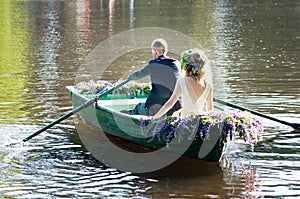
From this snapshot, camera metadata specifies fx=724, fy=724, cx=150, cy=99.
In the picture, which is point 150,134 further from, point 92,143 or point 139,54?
point 139,54

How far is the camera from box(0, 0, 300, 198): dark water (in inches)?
369

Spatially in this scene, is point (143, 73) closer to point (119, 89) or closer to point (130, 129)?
point (130, 129)

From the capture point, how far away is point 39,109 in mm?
13992

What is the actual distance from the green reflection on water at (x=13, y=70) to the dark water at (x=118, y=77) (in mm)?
25

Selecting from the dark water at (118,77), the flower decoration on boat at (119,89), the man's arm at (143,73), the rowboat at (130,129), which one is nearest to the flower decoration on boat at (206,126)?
the rowboat at (130,129)

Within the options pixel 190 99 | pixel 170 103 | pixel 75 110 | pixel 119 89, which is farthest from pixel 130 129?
pixel 119 89

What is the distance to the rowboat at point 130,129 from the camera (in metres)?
9.86

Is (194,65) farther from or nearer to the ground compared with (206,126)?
farther from the ground

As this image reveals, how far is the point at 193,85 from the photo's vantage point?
10008mm

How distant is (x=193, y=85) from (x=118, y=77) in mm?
7948

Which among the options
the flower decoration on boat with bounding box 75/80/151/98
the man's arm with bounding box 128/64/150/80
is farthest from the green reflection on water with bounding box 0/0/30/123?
the man's arm with bounding box 128/64/150/80

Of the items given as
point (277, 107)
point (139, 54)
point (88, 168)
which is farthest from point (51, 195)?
point (139, 54)

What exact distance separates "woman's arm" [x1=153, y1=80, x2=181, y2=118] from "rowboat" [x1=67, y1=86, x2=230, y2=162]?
1.06 ft

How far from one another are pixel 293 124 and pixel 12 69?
9.66 meters
